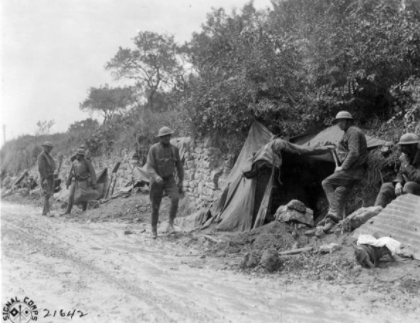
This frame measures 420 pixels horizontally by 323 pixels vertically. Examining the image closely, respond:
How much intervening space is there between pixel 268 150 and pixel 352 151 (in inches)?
56.0

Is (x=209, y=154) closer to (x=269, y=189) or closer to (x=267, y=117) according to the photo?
(x=267, y=117)

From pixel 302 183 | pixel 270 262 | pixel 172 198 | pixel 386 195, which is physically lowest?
pixel 270 262

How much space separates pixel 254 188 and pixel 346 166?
70.0 inches

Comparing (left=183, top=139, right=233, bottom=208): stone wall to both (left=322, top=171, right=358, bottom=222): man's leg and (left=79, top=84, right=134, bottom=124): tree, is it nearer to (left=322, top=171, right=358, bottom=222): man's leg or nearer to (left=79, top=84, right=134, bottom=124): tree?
(left=322, top=171, right=358, bottom=222): man's leg

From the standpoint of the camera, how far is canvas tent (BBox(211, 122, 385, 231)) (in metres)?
7.10

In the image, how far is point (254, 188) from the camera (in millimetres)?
7469

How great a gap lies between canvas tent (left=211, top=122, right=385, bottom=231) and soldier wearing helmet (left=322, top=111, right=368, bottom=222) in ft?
1.36

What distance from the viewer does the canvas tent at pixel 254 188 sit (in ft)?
23.3

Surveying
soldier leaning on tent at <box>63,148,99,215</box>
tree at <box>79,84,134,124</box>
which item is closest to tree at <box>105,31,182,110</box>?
tree at <box>79,84,134,124</box>

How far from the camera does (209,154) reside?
9977 millimetres

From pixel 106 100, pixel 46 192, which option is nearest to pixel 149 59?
pixel 106 100

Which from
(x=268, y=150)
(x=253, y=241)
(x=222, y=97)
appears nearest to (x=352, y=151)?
(x=268, y=150)

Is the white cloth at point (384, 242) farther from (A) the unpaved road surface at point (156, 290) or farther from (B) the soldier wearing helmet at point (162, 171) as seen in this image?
(B) the soldier wearing helmet at point (162, 171)

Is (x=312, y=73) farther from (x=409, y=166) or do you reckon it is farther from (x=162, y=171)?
(x=162, y=171)
